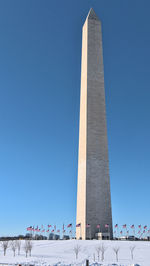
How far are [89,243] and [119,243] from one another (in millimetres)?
3583

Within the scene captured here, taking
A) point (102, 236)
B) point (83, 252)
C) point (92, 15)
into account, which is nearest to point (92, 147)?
point (102, 236)

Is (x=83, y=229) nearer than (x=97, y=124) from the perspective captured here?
Yes

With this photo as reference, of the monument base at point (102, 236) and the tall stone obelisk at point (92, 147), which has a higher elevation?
the tall stone obelisk at point (92, 147)

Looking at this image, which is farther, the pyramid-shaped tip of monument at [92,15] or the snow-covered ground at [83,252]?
the pyramid-shaped tip of monument at [92,15]

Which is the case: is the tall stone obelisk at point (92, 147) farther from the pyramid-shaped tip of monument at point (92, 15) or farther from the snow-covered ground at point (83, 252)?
the snow-covered ground at point (83, 252)

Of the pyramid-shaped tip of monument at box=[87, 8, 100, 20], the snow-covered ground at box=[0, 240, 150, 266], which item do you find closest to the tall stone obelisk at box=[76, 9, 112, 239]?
the pyramid-shaped tip of monument at box=[87, 8, 100, 20]

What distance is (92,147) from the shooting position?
163 ft

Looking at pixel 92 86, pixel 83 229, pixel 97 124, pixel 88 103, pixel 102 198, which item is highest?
pixel 92 86

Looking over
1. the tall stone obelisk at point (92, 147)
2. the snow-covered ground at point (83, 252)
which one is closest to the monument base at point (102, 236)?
the tall stone obelisk at point (92, 147)

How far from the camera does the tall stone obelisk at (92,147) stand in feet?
151

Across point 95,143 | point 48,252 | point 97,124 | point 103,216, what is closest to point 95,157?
point 95,143

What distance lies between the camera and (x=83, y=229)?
149 feet

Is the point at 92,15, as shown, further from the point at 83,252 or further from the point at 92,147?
the point at 83,252

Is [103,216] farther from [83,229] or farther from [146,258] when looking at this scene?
[146,258]
